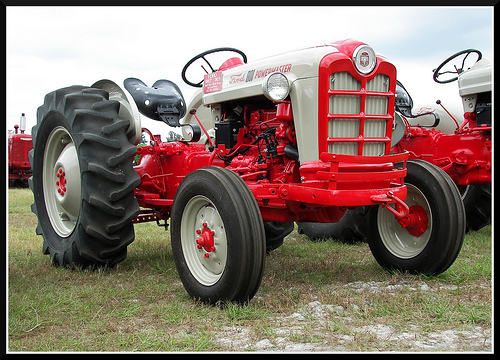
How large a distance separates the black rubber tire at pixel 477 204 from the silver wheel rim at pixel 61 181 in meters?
4.94

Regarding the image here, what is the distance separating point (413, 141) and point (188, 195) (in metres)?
3.91

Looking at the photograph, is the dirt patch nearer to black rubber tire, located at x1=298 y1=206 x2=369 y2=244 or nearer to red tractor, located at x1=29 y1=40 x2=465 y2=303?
red tractor, located at x1=29 y1=40 x2=465 y2=303

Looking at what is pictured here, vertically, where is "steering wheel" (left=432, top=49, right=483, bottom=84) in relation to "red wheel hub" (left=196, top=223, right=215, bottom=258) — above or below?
above

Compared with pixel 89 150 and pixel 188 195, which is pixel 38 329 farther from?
pixel 89 150

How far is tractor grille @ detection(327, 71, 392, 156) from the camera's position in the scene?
146 inches

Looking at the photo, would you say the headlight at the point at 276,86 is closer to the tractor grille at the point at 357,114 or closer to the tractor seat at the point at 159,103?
the tractor grille at the point at 357,114

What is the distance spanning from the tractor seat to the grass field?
1696 millimetres

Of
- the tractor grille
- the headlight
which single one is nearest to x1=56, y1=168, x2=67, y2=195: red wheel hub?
the headlight

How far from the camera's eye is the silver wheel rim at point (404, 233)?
4477mm

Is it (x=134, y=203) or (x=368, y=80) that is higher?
(x=368, y=80)

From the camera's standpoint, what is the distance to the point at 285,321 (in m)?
3.33

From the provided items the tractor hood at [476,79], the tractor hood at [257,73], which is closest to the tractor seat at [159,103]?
the tractor hood at [257,73]

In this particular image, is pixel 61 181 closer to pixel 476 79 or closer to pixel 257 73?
pixel 257 73
